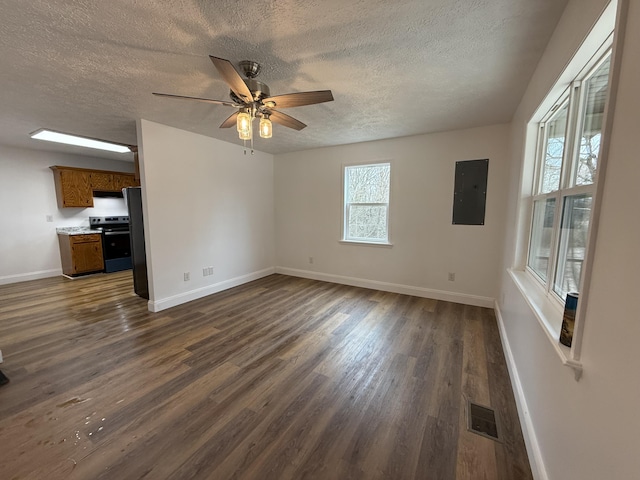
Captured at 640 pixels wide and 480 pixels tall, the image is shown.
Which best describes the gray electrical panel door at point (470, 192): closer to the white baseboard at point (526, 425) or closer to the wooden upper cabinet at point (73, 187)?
the white baseboard at point (526, 425)

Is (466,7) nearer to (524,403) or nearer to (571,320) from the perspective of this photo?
(571,320)

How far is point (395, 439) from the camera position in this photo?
60.6 inches

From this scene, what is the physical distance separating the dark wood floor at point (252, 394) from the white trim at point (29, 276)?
65.5 inches

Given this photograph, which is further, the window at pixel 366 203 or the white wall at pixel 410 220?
the window at pixel 366 203

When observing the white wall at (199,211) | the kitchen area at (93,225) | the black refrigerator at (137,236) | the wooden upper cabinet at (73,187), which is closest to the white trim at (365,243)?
the white wall at (199,211)

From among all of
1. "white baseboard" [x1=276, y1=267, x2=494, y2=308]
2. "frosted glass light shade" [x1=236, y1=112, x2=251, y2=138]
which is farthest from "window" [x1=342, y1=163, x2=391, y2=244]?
"frosted glass light shade" [x1=236, y1=112, x2=251, y2=138]

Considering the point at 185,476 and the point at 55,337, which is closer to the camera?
the point at 185,476

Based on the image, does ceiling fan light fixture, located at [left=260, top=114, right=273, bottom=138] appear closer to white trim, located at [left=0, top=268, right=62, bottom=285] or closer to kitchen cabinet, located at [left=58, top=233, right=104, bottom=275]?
kitchen cabinet, located at [left=58, top=233, right=104, bottom=275]

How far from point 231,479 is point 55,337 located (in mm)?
2698

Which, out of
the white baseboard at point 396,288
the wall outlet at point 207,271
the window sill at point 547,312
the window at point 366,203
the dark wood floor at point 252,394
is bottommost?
the dark wood floor at point 252,394

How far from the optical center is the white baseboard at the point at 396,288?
3584mm

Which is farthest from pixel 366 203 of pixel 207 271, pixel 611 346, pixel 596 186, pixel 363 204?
pixel 611 346

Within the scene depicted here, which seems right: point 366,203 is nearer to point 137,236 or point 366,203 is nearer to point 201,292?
point 201,292

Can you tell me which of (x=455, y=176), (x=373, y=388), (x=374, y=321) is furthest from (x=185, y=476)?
(x=455, y=176)
